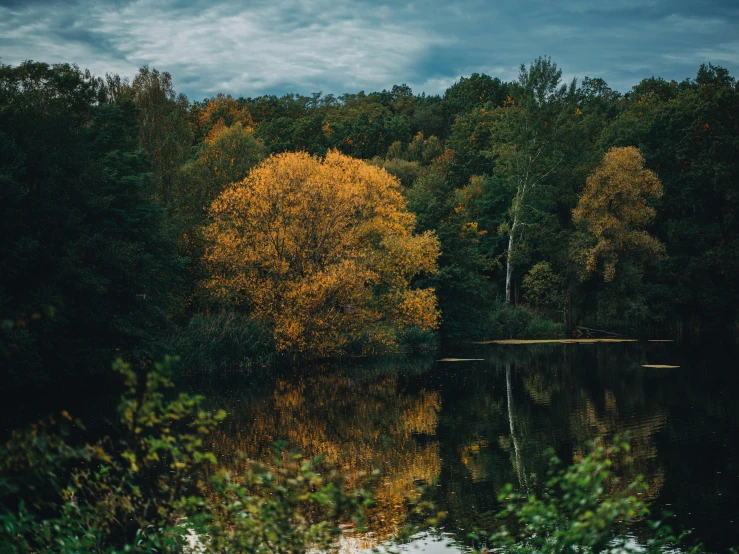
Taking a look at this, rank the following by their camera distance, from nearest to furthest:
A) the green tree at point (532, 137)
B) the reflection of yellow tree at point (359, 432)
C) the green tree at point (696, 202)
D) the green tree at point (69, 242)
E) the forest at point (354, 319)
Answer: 1. the forest at point (354, 319)
2. the reflection of yellow tree at point (359, 432)
3. the green tree at point (69, 242)
4. the green tree at point (696, 202)
5. the green tree at point (532, 137)

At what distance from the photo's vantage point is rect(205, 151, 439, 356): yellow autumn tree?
33.2m

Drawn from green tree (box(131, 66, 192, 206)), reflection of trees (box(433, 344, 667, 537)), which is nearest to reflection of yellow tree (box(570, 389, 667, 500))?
reflection of trees (box(433, 344, 667, 537))

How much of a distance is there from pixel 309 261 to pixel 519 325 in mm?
19298

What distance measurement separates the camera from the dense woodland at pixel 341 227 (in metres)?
25.4

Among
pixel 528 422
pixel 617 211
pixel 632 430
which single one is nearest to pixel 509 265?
pixel 617 211

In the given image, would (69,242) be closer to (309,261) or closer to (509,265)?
(309,261)

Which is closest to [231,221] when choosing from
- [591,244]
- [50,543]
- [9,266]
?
[9,266]

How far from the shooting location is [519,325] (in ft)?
159

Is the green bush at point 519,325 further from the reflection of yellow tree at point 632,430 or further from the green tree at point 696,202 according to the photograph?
the reflection of yellow tree at point 632,430

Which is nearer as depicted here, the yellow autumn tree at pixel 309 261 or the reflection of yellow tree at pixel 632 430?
the reflection of yellow tree at pixel 632 430

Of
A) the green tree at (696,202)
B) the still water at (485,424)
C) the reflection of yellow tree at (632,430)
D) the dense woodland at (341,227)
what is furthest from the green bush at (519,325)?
the reflection of yellow tree at (632,430)

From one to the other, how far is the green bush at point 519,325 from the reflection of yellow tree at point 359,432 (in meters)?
20.9

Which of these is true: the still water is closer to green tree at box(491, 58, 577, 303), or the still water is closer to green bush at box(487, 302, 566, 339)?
green bush at box(487, 302, 566, 339)

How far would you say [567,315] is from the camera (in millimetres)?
50062
